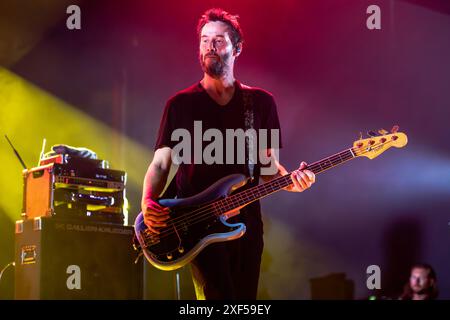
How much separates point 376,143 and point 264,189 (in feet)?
2.72

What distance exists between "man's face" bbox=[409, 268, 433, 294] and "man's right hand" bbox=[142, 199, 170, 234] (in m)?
3.21

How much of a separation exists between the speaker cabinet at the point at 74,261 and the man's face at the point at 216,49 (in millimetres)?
1784

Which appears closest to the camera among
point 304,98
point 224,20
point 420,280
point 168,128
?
point 168,128

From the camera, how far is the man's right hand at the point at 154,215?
356 centimetres

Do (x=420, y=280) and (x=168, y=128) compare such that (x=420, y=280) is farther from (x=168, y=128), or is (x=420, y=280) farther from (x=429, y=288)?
(x=168, y=128)

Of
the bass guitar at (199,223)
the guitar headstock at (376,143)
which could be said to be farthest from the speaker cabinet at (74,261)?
the guitar headstock at (376,143)

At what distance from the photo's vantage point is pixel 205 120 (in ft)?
11.8

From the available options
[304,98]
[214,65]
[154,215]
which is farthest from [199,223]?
[304,98]

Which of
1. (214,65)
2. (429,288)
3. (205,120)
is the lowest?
(429,288)

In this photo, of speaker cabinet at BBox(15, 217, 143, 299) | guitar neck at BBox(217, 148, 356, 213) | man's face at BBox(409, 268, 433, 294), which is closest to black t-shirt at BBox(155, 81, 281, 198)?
guitar neck at BBox(217, 148, 356, 213)

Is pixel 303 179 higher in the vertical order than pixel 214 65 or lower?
lower

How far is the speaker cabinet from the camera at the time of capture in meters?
4.56

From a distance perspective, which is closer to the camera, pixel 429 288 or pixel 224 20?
pixel 224 20

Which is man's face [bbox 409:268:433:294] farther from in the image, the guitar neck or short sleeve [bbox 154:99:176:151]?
short sleeve [bbox 154:99:176:151]
